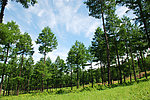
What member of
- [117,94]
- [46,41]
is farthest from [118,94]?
[46,41]

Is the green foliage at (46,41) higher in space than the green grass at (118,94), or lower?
higher

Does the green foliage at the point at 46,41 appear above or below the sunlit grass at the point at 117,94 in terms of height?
above

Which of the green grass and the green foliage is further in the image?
the green foliage

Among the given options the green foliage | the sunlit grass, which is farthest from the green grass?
the green foliage

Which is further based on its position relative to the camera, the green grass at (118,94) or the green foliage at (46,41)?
the green foliage at (46,41)

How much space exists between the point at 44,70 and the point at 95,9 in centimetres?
1663

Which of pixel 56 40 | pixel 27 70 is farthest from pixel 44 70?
pixel 27 70

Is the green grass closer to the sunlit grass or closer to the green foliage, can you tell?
Answer: the sunlit grass

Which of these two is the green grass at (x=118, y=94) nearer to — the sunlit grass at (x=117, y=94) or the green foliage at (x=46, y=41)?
the sunlit grass at (x=117, y=94)

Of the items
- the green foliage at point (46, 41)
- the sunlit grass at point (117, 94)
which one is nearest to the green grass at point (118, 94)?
the sunlit grass at point (117, 94)

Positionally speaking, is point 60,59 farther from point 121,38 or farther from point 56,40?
point 121,38

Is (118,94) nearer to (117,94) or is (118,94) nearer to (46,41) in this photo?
(117,94)

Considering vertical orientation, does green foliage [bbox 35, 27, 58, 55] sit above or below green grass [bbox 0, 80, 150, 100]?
above

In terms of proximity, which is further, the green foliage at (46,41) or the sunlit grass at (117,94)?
the green foliage at (46,41)
